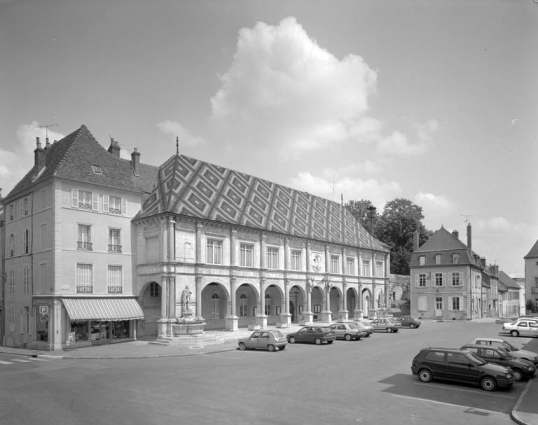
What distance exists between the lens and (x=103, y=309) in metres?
32.6

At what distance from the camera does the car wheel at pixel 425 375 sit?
17344mm

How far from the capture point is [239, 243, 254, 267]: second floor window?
40372mm

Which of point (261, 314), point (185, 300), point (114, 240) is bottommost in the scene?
point (261, 314)

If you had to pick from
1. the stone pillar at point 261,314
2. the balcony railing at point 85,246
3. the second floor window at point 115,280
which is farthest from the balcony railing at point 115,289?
the stone pillar at point 261,314

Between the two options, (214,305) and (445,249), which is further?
(445,249)

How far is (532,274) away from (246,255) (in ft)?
143

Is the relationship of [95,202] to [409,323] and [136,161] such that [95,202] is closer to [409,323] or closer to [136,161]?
[136,161]

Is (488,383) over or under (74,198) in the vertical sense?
under

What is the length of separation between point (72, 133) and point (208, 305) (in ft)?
54.6

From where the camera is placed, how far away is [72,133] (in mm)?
36750

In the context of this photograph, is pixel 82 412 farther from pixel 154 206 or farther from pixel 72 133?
pixel 72 133

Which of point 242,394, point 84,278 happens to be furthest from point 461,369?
point 84,278

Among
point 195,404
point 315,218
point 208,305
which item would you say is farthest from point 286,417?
point 315,218

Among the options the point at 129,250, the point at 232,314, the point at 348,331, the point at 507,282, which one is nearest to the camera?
the point at 348,331
